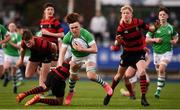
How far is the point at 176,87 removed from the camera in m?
30.5

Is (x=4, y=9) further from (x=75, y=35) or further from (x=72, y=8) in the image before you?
(x=75, y=35)

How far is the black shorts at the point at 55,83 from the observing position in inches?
822

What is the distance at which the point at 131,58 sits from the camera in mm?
21734

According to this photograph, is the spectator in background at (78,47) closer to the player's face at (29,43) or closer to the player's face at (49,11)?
the player's face at (29,43)

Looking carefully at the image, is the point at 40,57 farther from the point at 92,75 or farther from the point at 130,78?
the point at 130,78

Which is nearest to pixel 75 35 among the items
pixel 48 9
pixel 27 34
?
pixel 27 34

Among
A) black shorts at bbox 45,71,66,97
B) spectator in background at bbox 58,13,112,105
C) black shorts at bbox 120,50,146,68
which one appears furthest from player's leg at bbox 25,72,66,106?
black shorts at bbox 120,50,146,68

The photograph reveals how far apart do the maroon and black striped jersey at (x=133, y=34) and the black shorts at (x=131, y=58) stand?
11 cm

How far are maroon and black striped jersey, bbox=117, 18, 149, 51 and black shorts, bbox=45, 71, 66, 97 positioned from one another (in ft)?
6.49

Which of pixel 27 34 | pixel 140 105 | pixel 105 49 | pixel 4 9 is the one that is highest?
pixel 27 34

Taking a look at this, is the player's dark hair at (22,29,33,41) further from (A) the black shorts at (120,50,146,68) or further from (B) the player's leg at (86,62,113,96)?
(A) the black shorts at (120,50,146,68)

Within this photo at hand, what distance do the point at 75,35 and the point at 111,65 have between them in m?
15.9

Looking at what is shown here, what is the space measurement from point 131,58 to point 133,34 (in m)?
0.62

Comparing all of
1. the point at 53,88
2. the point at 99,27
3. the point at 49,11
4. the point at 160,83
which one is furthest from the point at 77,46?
the point at 99,27
